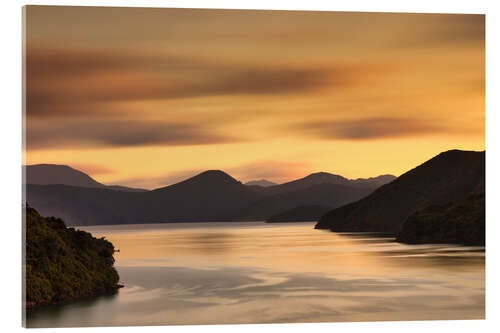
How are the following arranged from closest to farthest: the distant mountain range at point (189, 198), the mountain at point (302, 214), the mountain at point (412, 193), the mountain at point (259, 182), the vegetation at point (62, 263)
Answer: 1. the vegetation at point (62, 263)
2. the distant mountain range at point (189, 198)
3. the mountain at point (259, 182)
4. the mountain at point (412, 193)
5. the mountain at point (302, 214)

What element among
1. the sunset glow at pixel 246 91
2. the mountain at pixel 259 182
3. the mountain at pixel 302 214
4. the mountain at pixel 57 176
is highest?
the sunset glow at pixel 246 91

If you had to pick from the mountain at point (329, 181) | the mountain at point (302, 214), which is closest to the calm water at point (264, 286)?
the mountain at point (302, 214)

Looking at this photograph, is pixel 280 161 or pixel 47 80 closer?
pixel 47 80

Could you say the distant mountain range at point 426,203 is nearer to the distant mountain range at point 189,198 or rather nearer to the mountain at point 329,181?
the mountain at point 329,181

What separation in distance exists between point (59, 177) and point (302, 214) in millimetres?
5170

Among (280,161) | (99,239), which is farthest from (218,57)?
(99,239)

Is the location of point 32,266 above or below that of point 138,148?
below

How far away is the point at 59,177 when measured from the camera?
1098 cm

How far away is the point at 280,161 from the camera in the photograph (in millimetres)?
12133

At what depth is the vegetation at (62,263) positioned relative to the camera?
37.2ft

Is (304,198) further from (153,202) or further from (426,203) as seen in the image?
(426,203)

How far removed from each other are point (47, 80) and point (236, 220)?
4.83 metres

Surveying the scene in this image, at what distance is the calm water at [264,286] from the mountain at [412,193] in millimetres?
901
